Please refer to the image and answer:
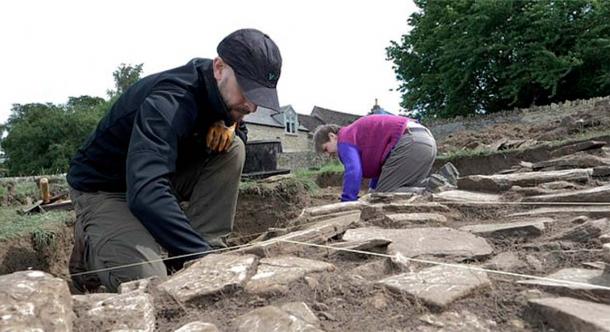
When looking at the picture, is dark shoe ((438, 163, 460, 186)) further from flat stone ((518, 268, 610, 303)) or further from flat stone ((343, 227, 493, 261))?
flat stone ((518, 268, 610, 303))

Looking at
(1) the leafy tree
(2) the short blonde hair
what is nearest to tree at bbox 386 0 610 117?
(2) the short blonde hair

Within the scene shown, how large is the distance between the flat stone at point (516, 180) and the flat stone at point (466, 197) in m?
0.15

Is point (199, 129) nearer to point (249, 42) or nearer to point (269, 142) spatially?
point (249, 42)

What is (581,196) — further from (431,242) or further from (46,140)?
(46,140)

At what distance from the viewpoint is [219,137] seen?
121 inches

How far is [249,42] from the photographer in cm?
259

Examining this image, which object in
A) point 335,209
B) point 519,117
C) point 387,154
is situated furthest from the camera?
point 519,117

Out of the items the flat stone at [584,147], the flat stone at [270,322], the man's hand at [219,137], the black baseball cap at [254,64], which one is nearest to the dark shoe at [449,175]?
the flat stone at [584,147]

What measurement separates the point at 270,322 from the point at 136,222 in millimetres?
1622

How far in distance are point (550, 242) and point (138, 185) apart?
184 cm

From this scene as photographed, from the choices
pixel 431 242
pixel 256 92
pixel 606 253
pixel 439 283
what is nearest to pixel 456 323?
pixel 439 283

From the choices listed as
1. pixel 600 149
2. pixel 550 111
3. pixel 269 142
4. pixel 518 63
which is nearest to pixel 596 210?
pixel 600 149

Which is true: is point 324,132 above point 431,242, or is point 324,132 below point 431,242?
above

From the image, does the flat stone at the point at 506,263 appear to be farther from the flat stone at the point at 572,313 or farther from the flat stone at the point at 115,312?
the flat stone at the point at 115,312
